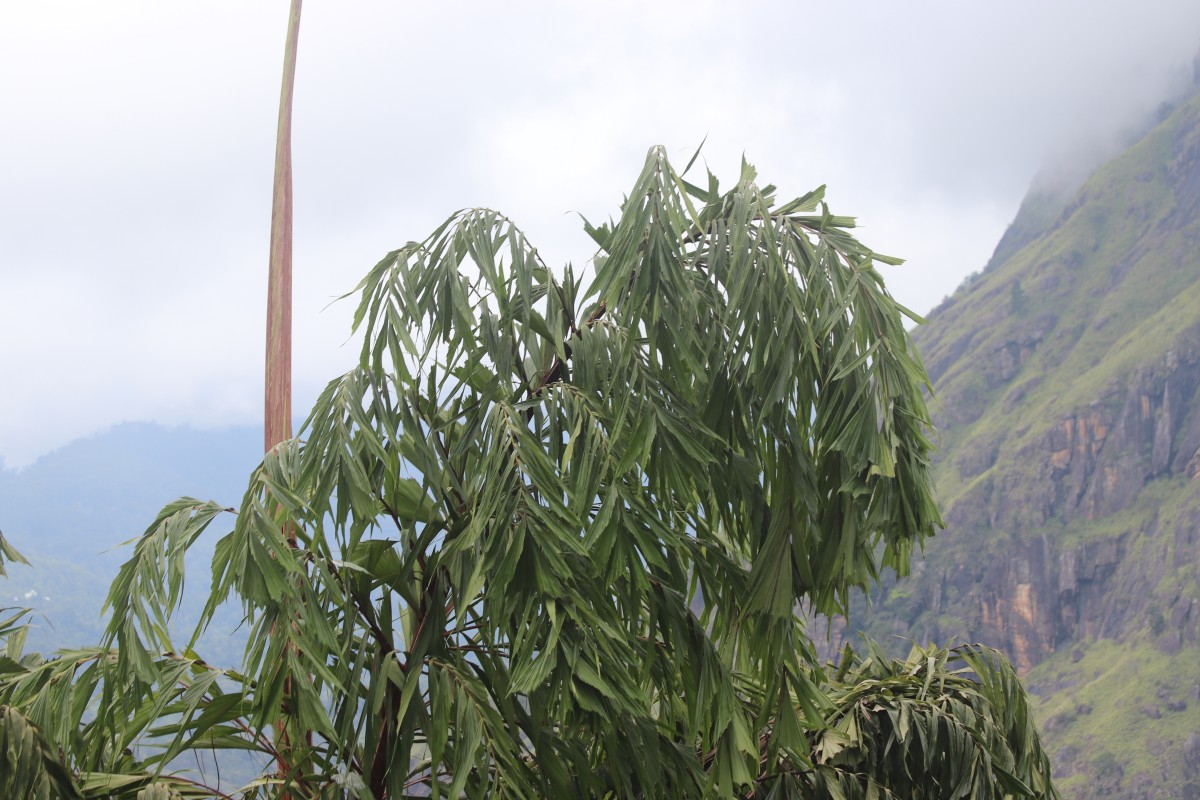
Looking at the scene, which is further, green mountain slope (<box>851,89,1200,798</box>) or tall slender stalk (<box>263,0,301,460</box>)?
green mountain slope (<box>851,89,1200,798</box>)

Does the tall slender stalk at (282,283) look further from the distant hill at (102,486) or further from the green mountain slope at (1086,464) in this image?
the green mountain slope at (1086,464)

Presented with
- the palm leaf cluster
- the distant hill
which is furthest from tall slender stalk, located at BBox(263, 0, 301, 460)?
the distant hill

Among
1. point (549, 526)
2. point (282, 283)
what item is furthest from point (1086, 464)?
point (549, 526)

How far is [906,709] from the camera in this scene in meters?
2.77

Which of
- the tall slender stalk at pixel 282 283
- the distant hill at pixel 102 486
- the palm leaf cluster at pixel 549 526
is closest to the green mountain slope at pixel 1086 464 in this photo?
the distant hill at pixel 102 486

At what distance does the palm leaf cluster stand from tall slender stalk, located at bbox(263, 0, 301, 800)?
334 millimetres

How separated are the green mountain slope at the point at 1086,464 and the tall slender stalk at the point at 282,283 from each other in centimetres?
5004

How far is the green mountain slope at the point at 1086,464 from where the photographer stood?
175 ft

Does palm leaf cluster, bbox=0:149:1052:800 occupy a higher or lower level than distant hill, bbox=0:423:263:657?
lower

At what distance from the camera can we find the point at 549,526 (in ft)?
6.46

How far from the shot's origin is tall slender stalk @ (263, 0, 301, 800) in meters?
2.53

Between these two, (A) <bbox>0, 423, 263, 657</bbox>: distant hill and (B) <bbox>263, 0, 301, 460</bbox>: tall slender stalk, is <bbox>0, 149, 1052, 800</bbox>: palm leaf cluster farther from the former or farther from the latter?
(A) <bbox>0, 423, 263, 657</bbox>: distant hill

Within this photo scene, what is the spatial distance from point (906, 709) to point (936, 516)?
0.71 m

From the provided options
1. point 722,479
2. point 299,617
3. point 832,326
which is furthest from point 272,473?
point 832,326
